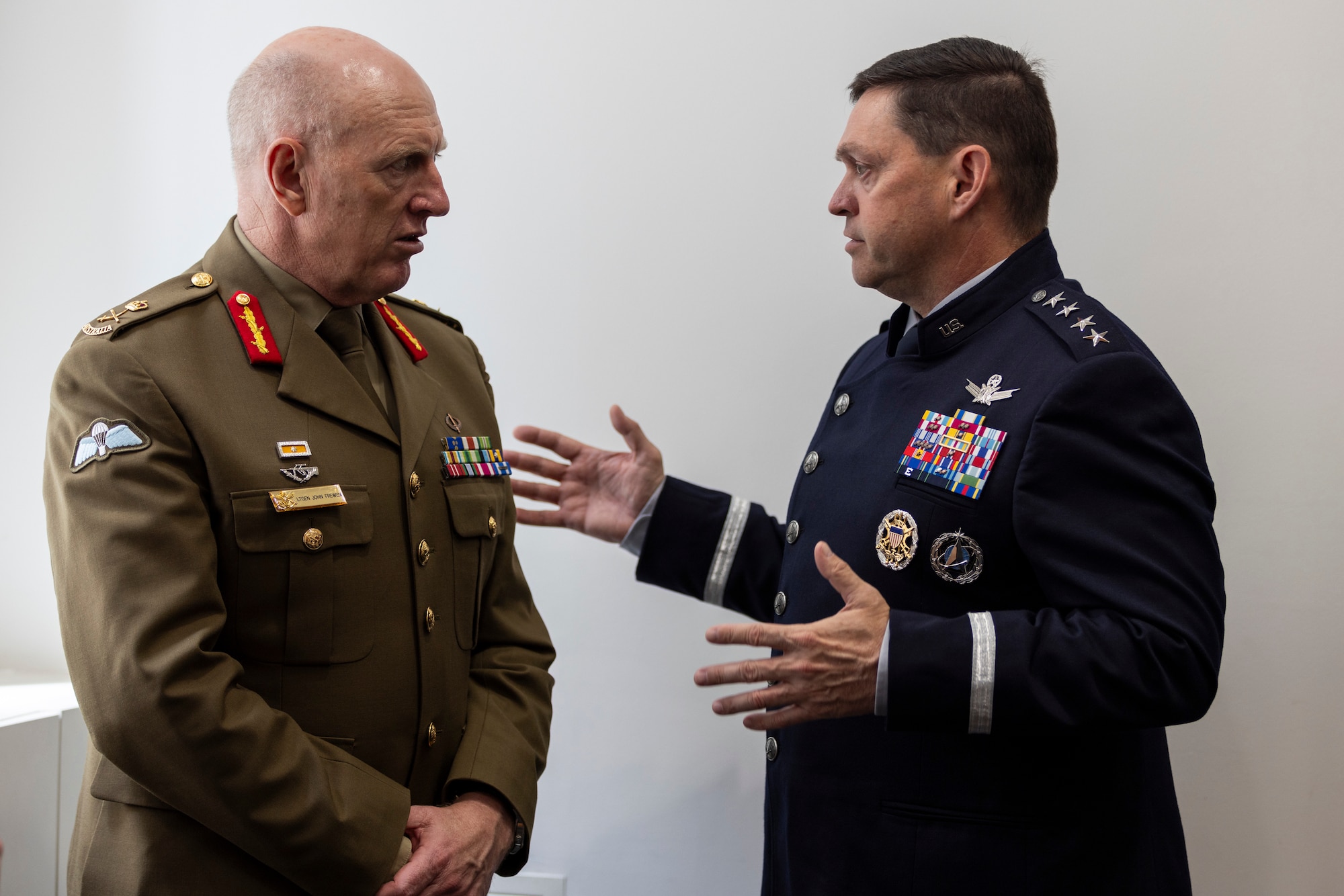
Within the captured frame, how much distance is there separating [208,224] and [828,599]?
167cm

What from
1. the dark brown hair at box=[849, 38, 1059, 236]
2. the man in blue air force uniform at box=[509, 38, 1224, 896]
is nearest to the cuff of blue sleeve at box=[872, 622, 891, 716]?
the man in blue air force uniform at box=[509, 38, 1224, 896]

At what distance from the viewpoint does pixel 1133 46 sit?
1.97 metres

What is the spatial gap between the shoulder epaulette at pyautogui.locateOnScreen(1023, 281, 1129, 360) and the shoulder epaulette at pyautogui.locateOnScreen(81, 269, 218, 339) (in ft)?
3.73

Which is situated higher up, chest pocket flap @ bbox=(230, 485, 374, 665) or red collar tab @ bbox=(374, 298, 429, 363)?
red collar tab @ bbox=(374, 298, 429, 363)

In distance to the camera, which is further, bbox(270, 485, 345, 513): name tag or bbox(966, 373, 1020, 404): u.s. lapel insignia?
bbox(966, 373, 1020, 404): u.s. lapel insignia

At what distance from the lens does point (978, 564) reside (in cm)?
134

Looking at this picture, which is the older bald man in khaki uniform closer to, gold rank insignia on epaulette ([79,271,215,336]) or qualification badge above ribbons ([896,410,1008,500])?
gold rank insignia on epaulette ([79,271,215,336])

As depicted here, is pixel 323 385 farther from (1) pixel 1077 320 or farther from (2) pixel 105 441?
(1) pixel 1077 320

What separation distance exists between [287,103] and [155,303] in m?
0.30

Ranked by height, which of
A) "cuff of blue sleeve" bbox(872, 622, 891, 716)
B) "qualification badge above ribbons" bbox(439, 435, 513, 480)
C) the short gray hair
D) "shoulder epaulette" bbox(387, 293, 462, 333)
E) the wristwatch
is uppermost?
the short gray hair

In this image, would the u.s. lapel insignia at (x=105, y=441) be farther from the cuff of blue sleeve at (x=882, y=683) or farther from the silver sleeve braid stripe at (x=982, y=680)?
the silver sleeve braid stripe at (x=982, y=680)

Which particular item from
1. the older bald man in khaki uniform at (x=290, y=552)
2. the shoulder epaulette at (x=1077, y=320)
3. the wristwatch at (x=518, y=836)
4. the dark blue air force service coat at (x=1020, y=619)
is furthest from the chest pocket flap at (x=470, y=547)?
the shoulder epaulette at (x=1077, y=320)

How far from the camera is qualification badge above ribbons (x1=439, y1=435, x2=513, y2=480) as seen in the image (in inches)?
55.9

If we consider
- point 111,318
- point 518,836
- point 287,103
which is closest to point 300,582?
point 111,318
